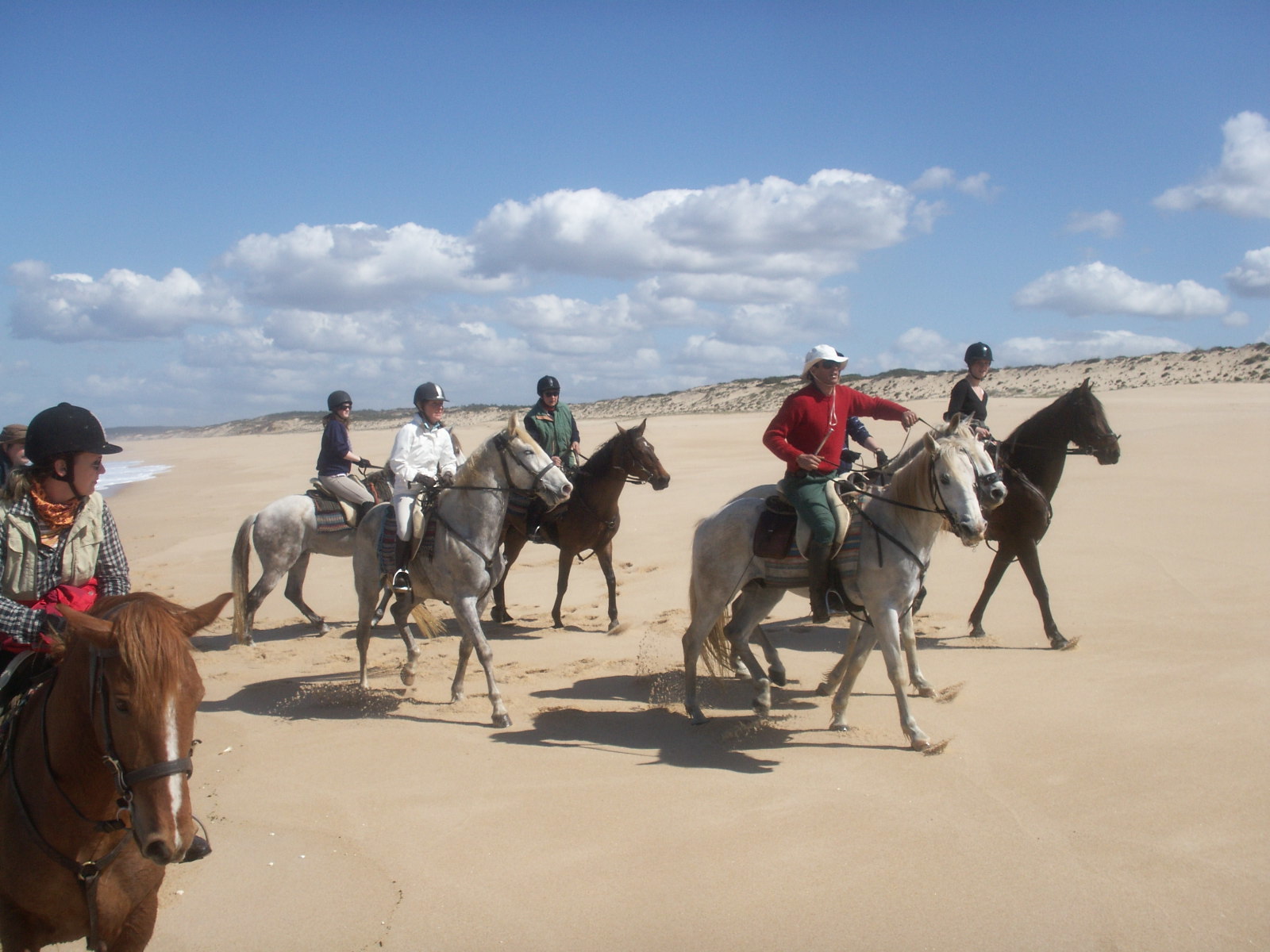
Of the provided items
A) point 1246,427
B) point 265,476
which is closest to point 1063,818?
point 1246,427

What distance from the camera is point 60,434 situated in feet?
11.1

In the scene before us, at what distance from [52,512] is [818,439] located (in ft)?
15.7

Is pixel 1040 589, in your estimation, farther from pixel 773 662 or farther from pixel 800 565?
pixel 800 565

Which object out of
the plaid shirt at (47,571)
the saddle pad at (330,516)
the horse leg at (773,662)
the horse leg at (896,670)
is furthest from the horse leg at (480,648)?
the saddle pad at (330,516)

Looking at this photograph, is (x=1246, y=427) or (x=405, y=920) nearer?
(x=405, y=920)

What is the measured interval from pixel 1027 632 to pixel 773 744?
3956 mm

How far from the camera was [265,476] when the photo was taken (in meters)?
29.6

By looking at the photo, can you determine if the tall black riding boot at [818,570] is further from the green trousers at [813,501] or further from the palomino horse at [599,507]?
the palomino horse at [599,507]

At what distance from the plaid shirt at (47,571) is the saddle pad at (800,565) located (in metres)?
4.24

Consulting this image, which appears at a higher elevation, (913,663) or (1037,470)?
(1037,470)

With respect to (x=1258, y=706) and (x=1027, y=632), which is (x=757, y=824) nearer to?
(x=1258, y=706)

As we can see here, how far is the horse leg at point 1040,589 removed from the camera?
7.90m

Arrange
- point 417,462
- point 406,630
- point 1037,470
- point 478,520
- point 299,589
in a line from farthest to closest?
point 299,589
point 1037,470
point 406,630
point 417,462
point 478,520

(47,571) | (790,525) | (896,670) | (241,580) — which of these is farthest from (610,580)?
(47,571)
